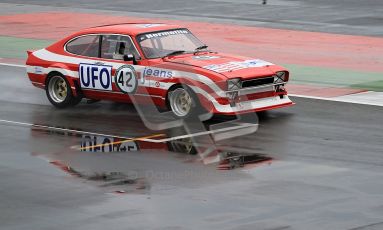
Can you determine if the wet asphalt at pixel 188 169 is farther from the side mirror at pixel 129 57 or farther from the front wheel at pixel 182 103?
the side mirror at pixel 129 57

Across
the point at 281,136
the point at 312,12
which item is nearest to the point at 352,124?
the point at 281,136

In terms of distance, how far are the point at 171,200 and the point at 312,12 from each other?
864 inches

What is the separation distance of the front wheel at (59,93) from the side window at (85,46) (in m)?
0.53

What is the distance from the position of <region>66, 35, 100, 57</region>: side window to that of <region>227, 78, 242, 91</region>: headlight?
282cm

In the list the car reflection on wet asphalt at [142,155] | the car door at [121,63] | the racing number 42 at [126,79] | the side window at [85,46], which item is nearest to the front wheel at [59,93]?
the side window at [85,46]

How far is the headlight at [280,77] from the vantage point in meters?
17.9

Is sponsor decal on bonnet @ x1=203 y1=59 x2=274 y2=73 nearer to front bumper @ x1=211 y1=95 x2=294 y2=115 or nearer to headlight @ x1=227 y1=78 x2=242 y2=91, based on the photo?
headlight @ x1=227 y1=78 x2=242 y2=91

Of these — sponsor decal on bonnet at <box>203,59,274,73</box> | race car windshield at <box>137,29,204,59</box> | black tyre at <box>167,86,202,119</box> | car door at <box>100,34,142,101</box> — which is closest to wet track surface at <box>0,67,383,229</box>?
black tyre at <box>167,86,202,119</box>

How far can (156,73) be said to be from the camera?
58.9ft

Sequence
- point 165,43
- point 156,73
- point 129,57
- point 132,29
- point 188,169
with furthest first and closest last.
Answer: point 132,29 → point 165,43 → point 129,57 → point 156,73 → point 188,169

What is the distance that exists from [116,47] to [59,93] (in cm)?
160

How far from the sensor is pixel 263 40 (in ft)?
92.4

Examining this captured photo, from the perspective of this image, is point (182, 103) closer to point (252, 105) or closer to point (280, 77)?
point (252, 105)

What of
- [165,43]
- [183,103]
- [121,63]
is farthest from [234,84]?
[121,63]
